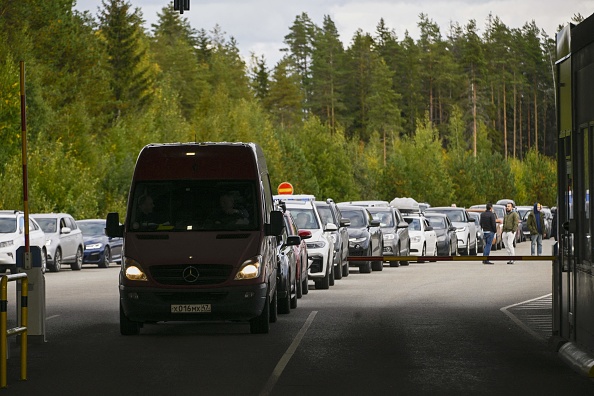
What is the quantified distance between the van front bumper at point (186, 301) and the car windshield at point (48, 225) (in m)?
24.6

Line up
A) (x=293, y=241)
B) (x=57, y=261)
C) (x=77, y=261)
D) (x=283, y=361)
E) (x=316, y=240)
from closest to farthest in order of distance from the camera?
(x=283, y=361)
(x=293, y=241)
(x=316, y=240)
(x=57, y=261)
(x=77, y=261)

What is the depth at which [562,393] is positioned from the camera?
12.8m

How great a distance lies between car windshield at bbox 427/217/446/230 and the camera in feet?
169

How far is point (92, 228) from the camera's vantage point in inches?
1929

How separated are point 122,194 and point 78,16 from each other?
90.2 feet

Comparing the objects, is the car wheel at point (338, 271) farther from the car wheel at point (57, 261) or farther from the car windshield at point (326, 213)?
the car wheel at point (57, 261)

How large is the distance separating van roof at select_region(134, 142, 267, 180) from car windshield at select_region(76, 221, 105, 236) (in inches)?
1125

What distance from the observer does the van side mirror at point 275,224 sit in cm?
1947

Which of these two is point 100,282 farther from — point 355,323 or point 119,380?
point 119,380

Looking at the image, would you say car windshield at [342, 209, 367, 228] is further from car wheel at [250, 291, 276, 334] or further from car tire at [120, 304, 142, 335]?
car tire at [120, 304, 142, 335]

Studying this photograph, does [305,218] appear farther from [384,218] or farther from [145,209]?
[145,209]

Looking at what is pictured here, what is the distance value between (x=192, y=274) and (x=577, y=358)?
583 centimetres

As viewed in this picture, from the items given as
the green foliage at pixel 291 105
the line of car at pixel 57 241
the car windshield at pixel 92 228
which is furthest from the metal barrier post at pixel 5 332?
the green foliage at pixel 291 105

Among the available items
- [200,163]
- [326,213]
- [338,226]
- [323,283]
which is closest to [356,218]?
[326,213]
